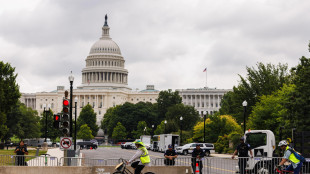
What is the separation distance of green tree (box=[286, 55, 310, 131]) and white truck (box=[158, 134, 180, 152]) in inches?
1375

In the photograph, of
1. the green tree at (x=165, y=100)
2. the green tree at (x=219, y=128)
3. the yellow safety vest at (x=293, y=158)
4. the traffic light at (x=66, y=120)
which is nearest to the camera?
the yellow safety vest at (x=293, y=158)

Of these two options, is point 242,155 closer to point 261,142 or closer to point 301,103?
point 261,142

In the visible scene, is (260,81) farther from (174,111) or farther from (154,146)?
(174,111)

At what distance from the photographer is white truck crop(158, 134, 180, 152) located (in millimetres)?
75562

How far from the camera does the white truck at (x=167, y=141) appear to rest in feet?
248

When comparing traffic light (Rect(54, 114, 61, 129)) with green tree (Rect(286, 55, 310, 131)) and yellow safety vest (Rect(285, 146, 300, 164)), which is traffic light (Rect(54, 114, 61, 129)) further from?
green tree (Rect(286, 55, 310, 131))

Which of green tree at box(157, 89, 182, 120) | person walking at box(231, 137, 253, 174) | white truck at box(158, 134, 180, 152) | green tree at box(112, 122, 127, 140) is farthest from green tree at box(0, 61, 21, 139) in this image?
green tree at box(157, 89, 182, 120)

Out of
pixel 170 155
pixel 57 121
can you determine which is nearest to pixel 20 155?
pixel 57 121

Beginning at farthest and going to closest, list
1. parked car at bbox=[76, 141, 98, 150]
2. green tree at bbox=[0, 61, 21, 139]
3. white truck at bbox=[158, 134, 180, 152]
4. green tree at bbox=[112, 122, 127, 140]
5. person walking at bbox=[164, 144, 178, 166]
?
1. green tree at bbox=[112, 122, 127, 140]
2. parked car at bbox=[76, 141, 98, 150]
3. white truck at bbox=[158, 134, 180, 152]
4. green tree at bbox=[0, 61, 21, 139]
5. person walking at bbox=[164, 144, 178, 166]

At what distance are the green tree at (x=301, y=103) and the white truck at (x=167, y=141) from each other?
3494 centimetres

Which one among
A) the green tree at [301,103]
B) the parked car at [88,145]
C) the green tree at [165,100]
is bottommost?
the parked car at [88,145]

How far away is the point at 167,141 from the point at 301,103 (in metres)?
38.2

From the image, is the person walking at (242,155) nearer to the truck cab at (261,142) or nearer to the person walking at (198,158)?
the person walking at (198,158)

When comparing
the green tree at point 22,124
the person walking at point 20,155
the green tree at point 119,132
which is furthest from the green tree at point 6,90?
the green tree at point 119,132
